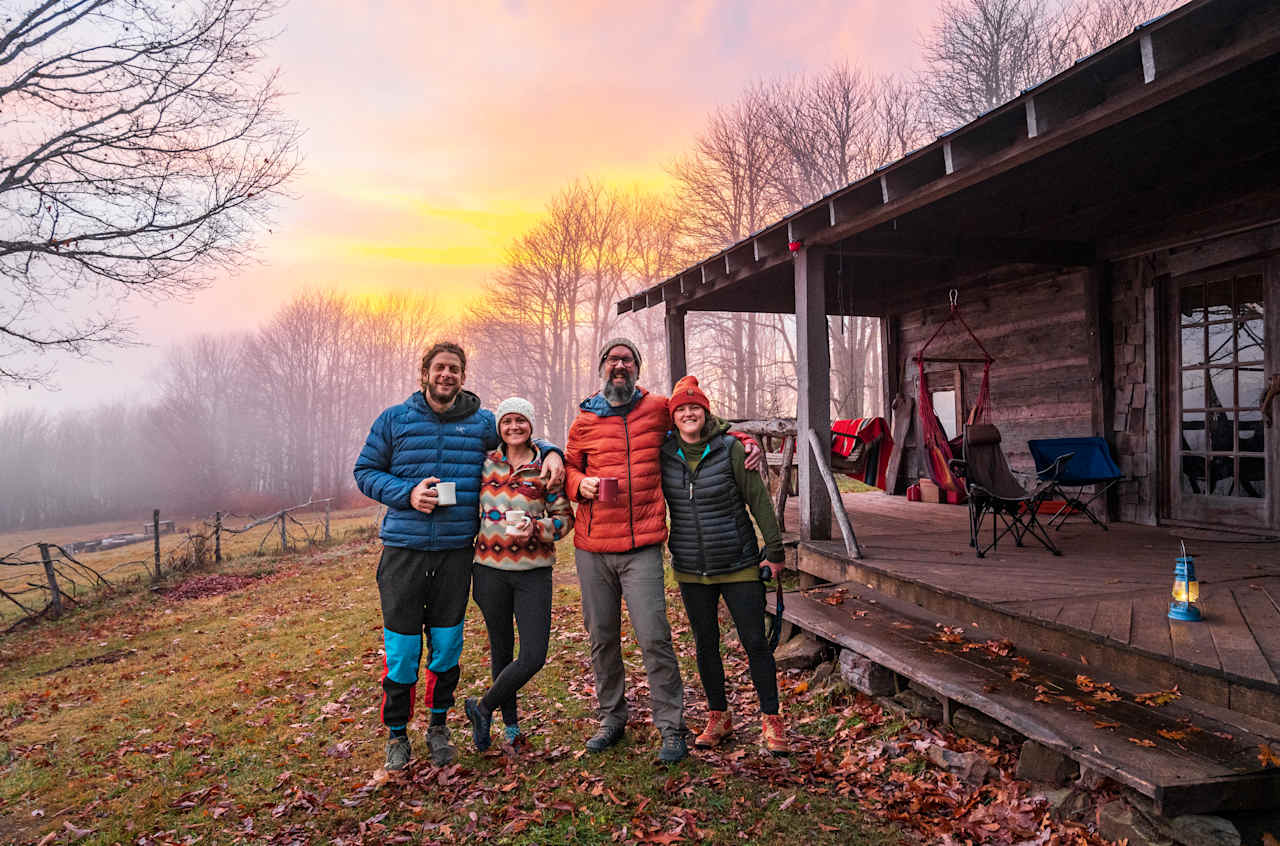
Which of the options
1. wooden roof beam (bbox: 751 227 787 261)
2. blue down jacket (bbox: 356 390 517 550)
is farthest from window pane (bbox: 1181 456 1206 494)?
blue down jacket (bbox: 356 390 517 550)

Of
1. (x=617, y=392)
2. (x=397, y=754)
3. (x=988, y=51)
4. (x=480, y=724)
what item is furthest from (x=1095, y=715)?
(x=988, y=51)

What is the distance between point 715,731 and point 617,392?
189cm

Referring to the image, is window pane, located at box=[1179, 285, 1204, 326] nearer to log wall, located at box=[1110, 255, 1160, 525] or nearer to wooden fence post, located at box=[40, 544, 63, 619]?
log wall, located at box=[1110, 255, 1160, 525]

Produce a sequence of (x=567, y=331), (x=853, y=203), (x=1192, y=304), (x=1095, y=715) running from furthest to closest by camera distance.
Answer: (x=567, y=331)
(x=1192, y=304)
(x=853, y=203)
(x=1095, y=715)

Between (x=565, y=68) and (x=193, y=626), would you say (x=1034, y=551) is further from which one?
(x=565, y=68)

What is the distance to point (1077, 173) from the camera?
5387 mm

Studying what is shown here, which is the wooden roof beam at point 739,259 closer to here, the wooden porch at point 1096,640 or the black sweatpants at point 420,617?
the wooden porch at point 1096,640

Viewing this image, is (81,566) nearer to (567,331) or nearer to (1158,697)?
(1158,697)

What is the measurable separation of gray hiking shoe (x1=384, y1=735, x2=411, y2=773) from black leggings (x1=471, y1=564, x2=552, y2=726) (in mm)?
581

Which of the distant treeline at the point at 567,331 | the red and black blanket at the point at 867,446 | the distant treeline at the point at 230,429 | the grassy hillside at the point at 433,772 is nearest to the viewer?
the grassy hillside at the point at 433,772

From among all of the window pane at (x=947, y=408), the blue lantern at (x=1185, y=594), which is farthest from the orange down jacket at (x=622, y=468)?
the window pane at (x=947, y=408)

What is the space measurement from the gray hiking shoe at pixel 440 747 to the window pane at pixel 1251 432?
664 cm

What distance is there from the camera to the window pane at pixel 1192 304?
6.19 meters

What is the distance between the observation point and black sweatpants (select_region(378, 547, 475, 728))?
3412 millimetres
